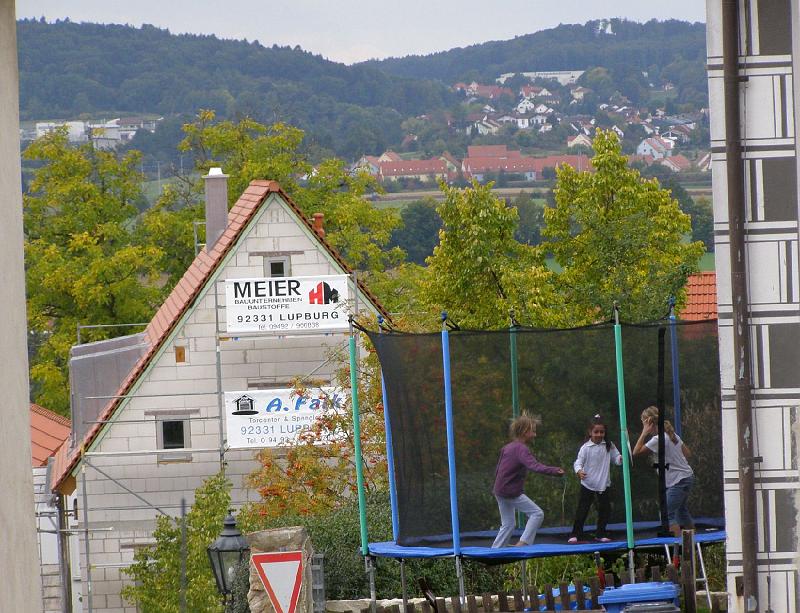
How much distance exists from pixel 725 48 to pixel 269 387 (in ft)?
74.4

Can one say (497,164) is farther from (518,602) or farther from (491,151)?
(518,602)

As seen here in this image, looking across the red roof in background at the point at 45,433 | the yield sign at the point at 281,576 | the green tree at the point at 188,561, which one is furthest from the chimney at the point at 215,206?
the yield sign at the point at 281,576

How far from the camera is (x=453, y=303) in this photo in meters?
30.1

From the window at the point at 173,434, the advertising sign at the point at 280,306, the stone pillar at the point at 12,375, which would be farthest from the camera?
the window at the point at 173,434

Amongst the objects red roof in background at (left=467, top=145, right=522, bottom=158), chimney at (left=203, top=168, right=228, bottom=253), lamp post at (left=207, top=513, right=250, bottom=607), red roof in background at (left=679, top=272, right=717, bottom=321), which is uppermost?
red roof in background at (left=467, top=145, right=522, bottom=158)

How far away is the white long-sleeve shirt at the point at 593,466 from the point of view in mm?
10305

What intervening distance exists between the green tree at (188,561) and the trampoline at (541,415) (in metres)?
7.81

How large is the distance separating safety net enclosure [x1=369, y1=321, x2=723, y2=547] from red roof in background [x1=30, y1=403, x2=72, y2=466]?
2369cm

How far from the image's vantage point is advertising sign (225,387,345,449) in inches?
992

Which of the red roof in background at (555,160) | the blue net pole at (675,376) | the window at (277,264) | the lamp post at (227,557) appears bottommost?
the lamp post at (227,557)

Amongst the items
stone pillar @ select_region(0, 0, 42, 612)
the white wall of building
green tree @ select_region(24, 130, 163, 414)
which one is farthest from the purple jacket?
green tree @ select_region(24, 130, 163, 414)

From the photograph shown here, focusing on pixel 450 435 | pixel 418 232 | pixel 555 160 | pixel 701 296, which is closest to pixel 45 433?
pixel 701 296

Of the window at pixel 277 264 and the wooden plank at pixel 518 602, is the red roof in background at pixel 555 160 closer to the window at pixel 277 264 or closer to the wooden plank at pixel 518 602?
the window at pixel 277 264

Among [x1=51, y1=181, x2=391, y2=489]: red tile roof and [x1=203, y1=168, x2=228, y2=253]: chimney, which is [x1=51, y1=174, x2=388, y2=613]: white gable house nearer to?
[x1=51, y1=181, x2=391, y2=489]: red tile roof
